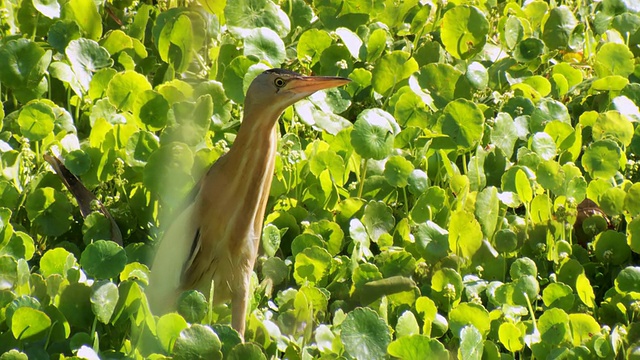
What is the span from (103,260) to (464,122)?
1.64 m

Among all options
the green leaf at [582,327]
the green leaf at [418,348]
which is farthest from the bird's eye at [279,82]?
the green leaf at [582,327]

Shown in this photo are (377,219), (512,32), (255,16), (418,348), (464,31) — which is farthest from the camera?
(512,32)

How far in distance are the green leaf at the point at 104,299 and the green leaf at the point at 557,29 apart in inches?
112

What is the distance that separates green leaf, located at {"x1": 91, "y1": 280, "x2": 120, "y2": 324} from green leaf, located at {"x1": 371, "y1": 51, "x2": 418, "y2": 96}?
6.23 feet

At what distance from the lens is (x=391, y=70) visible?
192 inches

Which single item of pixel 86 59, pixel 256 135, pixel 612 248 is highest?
pixel 256 135

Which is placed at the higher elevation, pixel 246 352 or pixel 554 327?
pixel 246 352

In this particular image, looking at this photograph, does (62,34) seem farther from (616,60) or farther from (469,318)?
(616,60)

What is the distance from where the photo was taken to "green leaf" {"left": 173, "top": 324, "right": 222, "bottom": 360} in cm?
316

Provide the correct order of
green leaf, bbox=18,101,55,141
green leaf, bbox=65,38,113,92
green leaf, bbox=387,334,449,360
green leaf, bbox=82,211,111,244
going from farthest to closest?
1. green leaf, bbox=65,38,113,92
2. green leaf, bbox=18,101,55,141
3. green leaf, bbox=82,211,111,244
4. green leaf, bbox=387,334,449,360

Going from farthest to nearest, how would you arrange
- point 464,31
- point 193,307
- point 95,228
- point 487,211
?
point 464,31
point 487,211
point 95,228
point 193,307

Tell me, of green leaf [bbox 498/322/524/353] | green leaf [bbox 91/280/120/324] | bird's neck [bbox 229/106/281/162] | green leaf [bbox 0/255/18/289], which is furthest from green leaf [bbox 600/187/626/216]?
green leaf [bbox 0/255/18/289]

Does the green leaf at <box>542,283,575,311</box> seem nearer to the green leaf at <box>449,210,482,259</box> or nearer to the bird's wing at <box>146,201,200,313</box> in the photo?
the green leaf at <box>449,210,482,259</box>

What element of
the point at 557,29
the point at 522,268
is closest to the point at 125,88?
the point at 522,268
